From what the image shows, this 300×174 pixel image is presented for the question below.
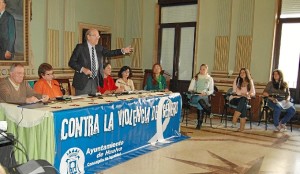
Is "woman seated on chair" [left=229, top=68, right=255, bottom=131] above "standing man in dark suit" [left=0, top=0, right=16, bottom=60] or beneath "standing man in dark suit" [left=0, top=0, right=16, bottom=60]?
beneath

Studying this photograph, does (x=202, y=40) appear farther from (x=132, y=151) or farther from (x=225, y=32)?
(x=132, y=151)

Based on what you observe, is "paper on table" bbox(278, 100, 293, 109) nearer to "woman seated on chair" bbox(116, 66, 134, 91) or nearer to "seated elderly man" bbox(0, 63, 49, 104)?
"woman seated on chair" bbox(116, 66, 134, 91)

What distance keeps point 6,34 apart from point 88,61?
3.07 meters

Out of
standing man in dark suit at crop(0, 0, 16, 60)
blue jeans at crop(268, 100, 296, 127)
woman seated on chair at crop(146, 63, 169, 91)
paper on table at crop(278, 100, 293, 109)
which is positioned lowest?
blue jeans at crop(268, 100, 296, 127)

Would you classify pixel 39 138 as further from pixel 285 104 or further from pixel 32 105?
pixel 285 104

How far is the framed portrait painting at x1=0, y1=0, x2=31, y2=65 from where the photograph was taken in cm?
590

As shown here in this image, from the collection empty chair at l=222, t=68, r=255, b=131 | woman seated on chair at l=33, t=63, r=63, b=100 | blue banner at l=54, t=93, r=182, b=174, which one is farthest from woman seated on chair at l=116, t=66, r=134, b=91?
empty chair at l=222, t=68, r=255, b=131

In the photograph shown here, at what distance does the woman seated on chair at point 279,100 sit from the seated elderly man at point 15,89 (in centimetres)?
424

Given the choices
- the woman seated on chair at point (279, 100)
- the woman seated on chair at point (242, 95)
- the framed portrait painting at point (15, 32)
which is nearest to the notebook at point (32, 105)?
the framed portrait painting at point (15, 32)

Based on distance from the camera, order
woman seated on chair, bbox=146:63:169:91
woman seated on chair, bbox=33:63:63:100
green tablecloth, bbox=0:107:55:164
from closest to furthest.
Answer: green tablecloth, bbox=0:107:55:164, woman seated on chair, bbox=33:63:63:100, woman seated on chair, bbox=146:63:169:91

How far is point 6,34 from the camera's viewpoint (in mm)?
5941

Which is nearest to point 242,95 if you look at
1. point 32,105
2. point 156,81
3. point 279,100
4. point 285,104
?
point 279,100

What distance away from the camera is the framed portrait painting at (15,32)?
5898 mm

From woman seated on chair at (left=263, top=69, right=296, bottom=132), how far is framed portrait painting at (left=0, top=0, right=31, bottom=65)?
505 centimetres
